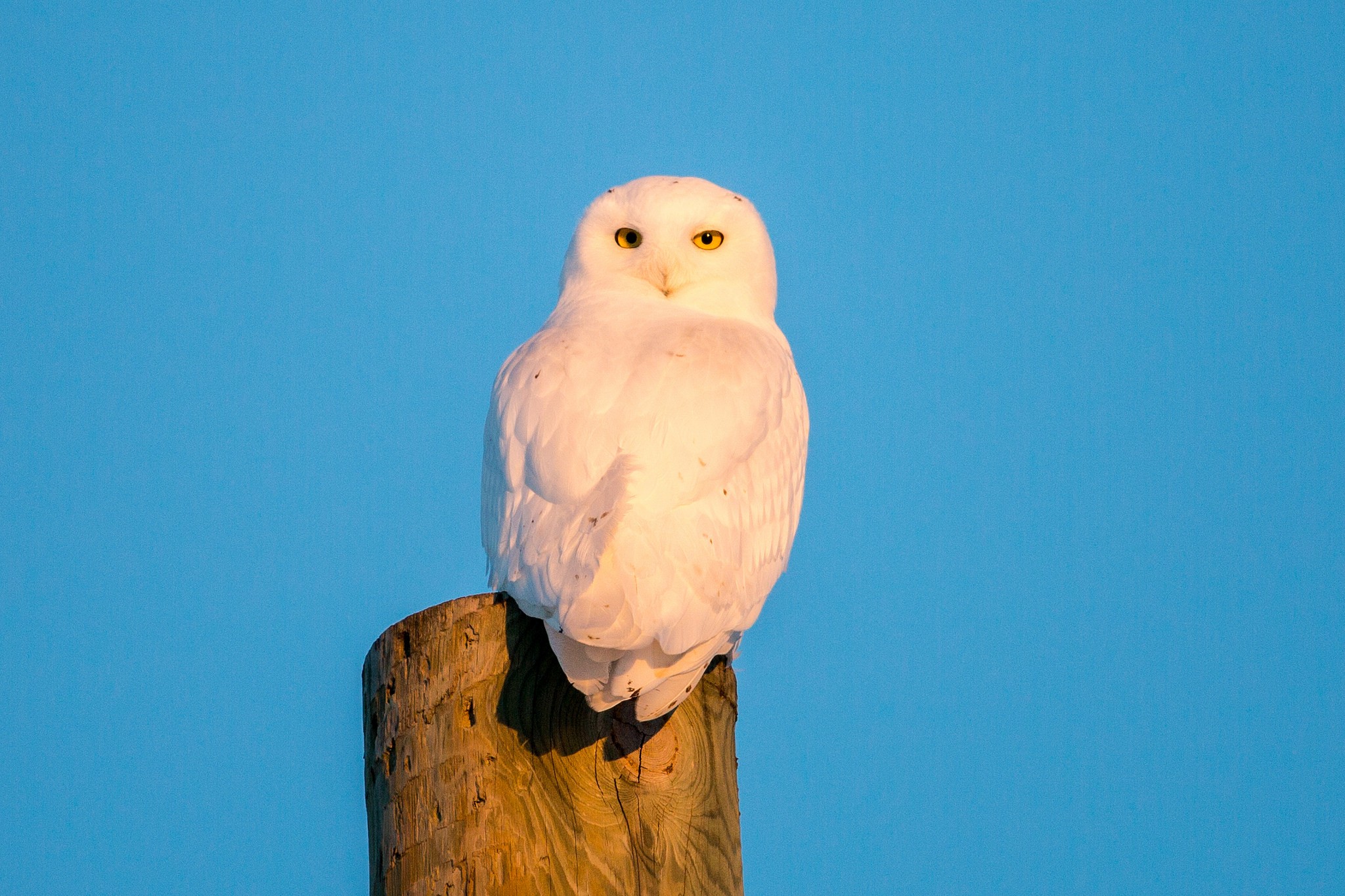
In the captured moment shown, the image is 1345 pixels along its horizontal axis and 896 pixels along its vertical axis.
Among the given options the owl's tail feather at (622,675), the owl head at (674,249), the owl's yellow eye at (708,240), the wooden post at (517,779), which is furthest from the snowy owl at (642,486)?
the owl's yellow eye at (708,240)

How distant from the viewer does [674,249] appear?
5598mm

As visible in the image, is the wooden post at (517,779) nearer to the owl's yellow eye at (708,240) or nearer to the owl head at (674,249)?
the owl head at (674,249)

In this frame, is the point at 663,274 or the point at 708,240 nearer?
the point at 663,274

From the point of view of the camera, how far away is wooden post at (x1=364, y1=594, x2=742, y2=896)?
3.16 meters

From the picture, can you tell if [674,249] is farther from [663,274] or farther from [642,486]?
[642,486]

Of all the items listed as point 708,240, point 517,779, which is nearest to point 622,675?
point 517,779

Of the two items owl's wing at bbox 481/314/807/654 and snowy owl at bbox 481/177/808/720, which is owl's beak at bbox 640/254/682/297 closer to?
snowy owl at bbox 481/177/808/720

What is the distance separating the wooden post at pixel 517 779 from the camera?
124 inches

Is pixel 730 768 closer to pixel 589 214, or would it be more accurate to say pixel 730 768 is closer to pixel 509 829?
pixel 509 829

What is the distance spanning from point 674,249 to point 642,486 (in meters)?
2.03

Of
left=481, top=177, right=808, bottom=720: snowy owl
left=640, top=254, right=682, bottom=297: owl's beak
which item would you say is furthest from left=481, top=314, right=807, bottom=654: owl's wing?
left=640, top=254, right=682, bottom=297: owl's beak

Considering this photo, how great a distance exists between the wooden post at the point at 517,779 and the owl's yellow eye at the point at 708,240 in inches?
99.8

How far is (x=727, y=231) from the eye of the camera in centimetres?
573

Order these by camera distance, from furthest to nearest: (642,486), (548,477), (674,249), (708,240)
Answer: (708,240), (674,249), (548,477), (642,486)
